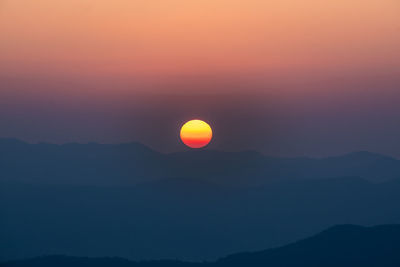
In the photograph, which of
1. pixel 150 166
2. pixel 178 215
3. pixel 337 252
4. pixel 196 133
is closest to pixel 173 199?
pixel 178 215

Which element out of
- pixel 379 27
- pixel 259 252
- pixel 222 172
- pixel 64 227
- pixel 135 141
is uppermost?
pixel 379 27

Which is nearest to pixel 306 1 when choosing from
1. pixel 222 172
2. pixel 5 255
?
pixel 222 172

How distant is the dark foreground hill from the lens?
3.28 meters

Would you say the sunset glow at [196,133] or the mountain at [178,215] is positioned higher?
the sunset glow at [196,133]

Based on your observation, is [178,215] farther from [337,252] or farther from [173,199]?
[337,252]

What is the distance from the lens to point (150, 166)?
3352 mm

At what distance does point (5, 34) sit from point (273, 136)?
7.36ft

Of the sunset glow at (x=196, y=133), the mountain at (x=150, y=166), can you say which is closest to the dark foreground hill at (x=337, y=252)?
the mountain at (x=150, y=166)

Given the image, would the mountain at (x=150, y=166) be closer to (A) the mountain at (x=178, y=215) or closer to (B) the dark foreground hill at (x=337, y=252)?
(A) the mountain at (x=178, y=215)

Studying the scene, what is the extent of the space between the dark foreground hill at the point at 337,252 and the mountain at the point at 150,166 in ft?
1.40

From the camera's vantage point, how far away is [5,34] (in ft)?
11.0

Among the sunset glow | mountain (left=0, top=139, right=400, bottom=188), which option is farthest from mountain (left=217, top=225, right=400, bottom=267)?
the sunset glow

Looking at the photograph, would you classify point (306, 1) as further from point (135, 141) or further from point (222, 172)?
point (135, 141)

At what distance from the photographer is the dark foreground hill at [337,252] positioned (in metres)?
3.28
